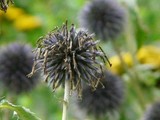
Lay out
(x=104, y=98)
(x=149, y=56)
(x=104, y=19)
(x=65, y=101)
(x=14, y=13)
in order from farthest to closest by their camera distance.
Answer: (x=14, y=13) < (x=149, y=56) < (x=104, y=19) < (x=104, y=98) < (x=65, y=101)

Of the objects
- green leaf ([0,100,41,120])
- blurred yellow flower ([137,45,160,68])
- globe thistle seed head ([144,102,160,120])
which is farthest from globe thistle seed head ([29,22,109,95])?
blurred yellow flower ([137,45,160,68])

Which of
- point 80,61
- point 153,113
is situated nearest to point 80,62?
point 80,61

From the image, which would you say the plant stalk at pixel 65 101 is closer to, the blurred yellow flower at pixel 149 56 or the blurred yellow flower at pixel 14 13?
the blurred yellow flower at pixel 149 56

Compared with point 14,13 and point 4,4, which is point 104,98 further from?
point 14,13

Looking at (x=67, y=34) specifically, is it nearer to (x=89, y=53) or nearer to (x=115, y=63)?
(x=89, y=53)

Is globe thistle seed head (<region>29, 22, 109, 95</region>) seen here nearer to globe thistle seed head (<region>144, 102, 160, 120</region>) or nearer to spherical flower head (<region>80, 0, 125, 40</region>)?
globe thistle seed head (<region>144, 102, 160, 120</region>)

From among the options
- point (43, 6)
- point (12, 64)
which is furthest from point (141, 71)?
point (43, 6)

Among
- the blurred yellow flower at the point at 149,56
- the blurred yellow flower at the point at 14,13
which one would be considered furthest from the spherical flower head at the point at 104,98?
the blurred yellow flower at the point at 14,13
